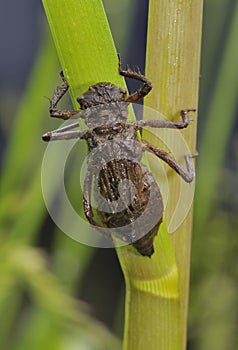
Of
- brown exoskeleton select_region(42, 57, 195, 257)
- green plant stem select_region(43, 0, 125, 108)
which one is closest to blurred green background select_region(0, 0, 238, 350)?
brown exoskeleton select_region(42, 57, 195, 257)

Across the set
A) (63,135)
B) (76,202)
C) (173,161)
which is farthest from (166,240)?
(76,202)

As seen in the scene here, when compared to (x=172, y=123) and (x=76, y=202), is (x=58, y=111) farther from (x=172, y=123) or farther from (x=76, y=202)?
(x=76, y=202)

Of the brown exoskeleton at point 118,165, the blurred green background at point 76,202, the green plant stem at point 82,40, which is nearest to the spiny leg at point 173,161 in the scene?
the brown exoskeleton at point 118,165

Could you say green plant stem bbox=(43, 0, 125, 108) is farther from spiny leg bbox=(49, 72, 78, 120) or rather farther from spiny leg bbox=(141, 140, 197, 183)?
spiny leg bbox=(49, 72, 78, 120)

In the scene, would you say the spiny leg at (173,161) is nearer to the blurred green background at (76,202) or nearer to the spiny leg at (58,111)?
the spiny leg at (58,111)

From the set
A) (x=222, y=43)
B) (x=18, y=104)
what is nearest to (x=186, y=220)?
(x=222, y=43)

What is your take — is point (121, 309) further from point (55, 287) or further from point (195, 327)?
point (55, 287)
